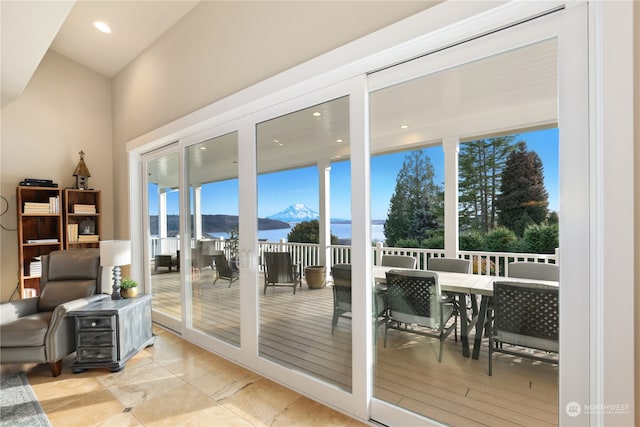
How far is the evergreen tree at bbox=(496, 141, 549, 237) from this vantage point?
1.62m

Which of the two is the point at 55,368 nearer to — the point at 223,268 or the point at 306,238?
the point at 223,268

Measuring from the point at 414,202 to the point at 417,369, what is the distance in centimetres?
109

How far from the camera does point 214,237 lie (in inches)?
138

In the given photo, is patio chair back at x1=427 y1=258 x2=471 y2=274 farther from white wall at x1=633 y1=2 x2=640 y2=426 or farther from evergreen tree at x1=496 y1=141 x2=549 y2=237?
white wall at x1=633 y1=2 x2=640 y2=426

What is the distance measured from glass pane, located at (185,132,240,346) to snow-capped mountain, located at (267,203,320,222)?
24.8 inches

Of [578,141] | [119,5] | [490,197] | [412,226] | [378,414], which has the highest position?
[119,5]

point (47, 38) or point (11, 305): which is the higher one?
point (47, 38)

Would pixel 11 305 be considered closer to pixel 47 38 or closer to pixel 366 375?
pixel 47 38

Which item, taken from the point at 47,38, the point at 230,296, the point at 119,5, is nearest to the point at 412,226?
the point at 230,296

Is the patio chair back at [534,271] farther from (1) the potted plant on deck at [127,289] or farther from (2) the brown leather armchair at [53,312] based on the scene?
(2) the brown leather armchair at [53,312]

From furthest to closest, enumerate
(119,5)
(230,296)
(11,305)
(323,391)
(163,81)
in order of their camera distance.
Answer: (163,81) < (119,5) < (230,296) < (11,305) < (323,391)

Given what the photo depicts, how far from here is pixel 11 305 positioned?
120 inches

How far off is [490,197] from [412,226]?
0.49 m

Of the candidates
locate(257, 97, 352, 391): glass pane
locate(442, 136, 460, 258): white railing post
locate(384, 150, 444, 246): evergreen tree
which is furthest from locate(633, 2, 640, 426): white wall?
locate(257, 97, 352, 391): glass pane
